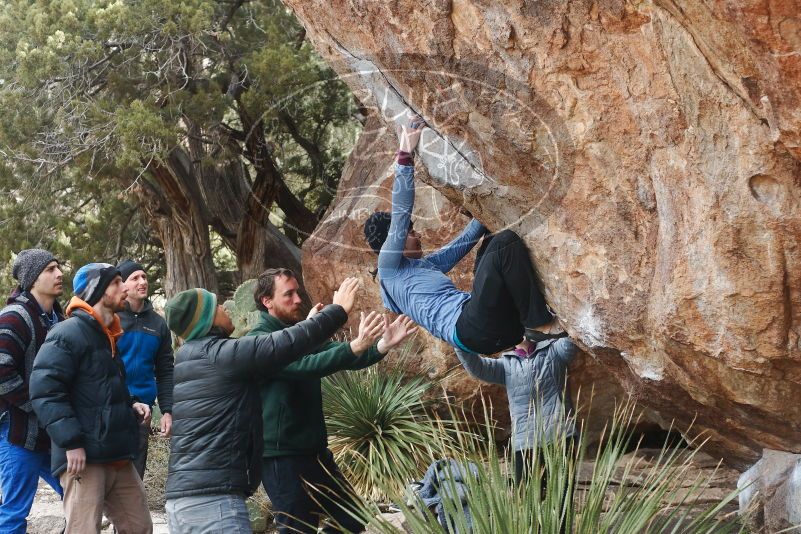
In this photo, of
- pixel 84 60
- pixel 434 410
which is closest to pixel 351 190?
pixel 434 410

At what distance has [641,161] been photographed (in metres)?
4.23

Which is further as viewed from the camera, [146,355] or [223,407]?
[146,355]

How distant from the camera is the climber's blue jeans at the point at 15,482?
5.48 metres

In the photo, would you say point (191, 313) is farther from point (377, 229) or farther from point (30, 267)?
point (30, 267)

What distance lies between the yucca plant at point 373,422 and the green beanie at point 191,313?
3416mm

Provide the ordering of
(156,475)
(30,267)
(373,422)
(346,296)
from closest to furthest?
(346,296), (30,267), (373,422), (156,475)

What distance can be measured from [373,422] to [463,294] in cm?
343

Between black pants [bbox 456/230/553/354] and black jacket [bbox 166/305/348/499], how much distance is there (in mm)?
686

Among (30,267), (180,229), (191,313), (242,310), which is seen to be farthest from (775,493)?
(180,229)

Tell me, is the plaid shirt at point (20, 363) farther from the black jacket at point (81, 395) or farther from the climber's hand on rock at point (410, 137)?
the climber's hand on rock at point (410, 137)

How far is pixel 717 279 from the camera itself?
3926 mm

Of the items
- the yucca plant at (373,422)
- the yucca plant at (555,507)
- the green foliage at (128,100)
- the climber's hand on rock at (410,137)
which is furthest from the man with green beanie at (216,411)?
the green foliage at (128,100)

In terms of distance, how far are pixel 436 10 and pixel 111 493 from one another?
3.13 metres

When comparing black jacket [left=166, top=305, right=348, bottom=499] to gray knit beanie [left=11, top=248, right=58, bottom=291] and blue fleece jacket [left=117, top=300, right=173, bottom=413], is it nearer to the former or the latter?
gray knit beanie [left=11, top=248, right=58, bottom=291]
